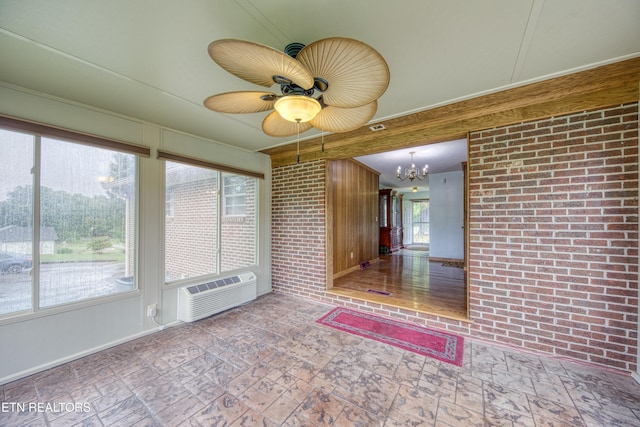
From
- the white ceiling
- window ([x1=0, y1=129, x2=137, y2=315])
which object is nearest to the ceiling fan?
the white ceiling

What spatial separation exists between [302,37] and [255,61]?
655 mm

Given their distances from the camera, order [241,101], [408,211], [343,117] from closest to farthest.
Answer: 1. [241,101]
2. [343,117]
3. [408,211]

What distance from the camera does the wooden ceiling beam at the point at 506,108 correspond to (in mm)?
1899

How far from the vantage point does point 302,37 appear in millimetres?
1489

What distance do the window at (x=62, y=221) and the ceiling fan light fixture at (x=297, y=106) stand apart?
2.38 m

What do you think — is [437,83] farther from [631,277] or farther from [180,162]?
[180,162]

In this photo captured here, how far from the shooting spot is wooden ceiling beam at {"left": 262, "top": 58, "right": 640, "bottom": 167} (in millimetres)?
1899

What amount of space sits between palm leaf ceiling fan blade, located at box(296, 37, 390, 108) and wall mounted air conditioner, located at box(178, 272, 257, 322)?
9.48ft

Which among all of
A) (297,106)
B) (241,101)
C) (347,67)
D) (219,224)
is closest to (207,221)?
(219,224)

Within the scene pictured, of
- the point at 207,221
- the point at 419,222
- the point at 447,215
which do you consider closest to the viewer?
the point at 207,221

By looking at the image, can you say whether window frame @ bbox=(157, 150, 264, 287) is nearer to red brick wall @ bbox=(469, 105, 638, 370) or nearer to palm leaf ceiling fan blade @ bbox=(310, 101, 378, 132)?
palm leaf ceiling fan blade @ bbox=(310, 101, 378, 132)

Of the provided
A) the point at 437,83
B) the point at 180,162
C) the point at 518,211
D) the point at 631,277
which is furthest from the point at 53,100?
the point at 631,277

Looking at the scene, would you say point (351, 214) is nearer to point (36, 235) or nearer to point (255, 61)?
point (255, 61)

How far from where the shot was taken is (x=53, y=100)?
216 cm
